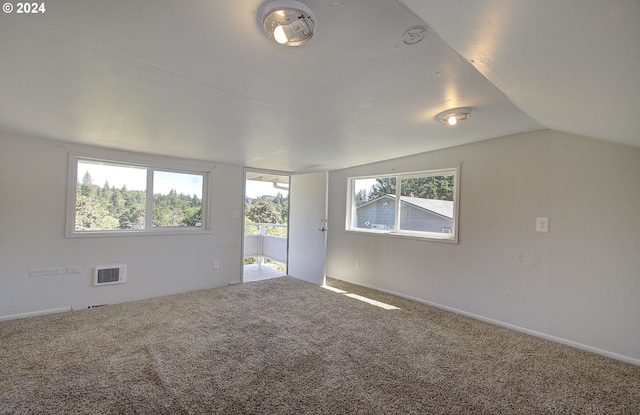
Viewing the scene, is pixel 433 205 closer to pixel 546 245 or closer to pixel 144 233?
pixel 546 245

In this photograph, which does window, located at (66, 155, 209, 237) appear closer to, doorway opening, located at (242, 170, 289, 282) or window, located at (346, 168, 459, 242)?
doorway opening, located at (242, 170, 289, 282)

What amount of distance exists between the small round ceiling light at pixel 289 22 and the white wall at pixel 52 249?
348 cm

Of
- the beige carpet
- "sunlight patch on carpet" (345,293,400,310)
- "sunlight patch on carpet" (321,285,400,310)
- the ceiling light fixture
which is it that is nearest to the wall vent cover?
the beige carpet

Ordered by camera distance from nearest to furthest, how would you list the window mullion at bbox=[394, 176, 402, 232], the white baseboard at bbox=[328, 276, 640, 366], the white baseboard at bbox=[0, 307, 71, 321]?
the white baseboard at bbox=[328, 276, 640, 366]
the white baseboard at bbox=[0, 307, 71, 321]
the window mullion at bbox=[394, 176, 402, 232]

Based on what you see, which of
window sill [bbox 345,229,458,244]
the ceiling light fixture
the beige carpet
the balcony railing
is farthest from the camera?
the balcony railing

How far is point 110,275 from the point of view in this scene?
361 centimetres

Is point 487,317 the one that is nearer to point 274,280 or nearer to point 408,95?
point 408,95

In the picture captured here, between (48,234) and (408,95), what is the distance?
414 centimetres

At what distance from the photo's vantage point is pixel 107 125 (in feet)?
8.60

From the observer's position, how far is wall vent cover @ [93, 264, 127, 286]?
3525mm

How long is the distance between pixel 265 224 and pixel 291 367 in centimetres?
575

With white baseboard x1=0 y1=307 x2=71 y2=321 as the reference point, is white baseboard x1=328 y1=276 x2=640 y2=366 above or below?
above

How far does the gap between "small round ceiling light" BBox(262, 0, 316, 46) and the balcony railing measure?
6075 millimetres

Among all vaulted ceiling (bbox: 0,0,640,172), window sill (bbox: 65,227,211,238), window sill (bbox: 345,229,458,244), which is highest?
vaulted ceiling (bbox: 0,0,640,172)
